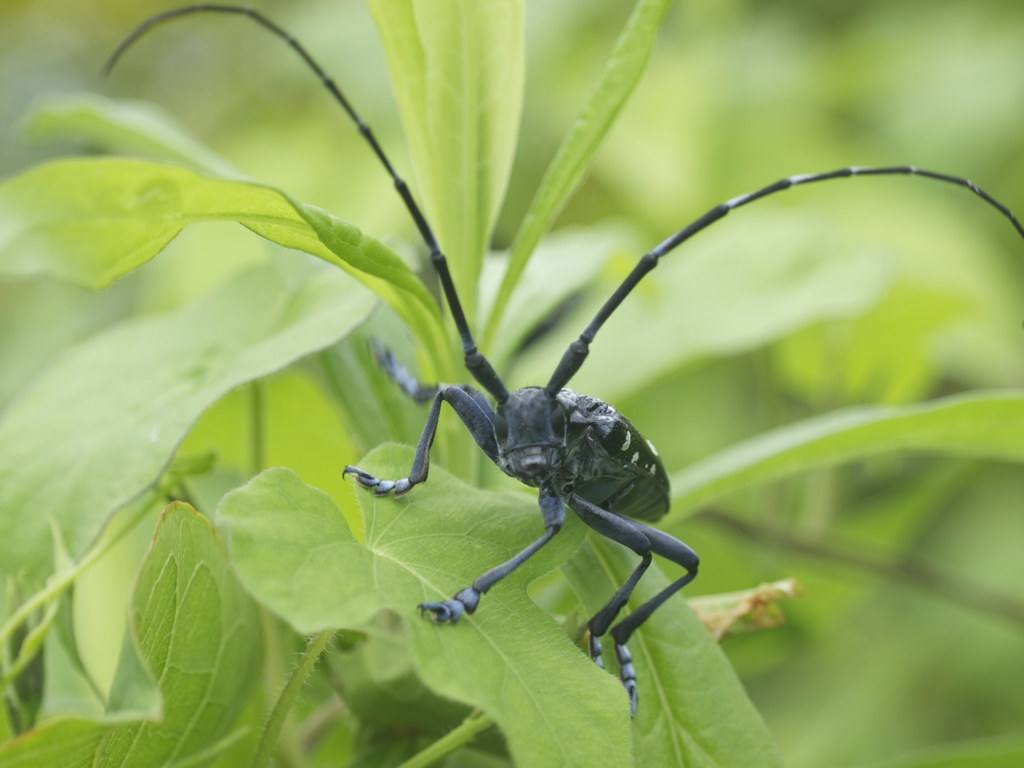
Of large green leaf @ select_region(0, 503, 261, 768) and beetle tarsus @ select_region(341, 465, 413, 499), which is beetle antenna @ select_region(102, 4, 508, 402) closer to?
beetle tarsus @ select_region(341, 465, 413, 499)

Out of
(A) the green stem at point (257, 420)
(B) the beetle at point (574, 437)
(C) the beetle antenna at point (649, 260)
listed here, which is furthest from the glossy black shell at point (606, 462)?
(A) the green stem at point (257, 420)

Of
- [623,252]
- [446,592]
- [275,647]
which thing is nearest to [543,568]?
[446,592]

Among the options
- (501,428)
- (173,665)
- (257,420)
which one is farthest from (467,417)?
(173,665)

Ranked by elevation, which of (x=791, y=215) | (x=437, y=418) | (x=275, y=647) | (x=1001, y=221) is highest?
(x=437, y=418)

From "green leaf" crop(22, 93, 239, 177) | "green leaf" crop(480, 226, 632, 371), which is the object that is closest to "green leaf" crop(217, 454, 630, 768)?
"green leaf" crop(480, 226, 632, 371)

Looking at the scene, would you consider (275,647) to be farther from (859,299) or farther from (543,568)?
(859,299)

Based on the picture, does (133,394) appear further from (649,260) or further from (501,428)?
(649,260)
